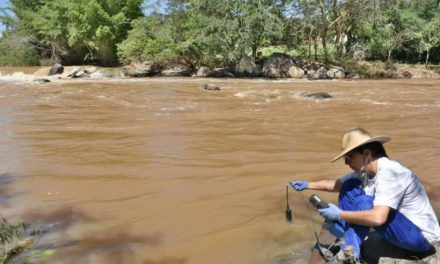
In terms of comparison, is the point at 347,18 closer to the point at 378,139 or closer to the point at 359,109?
the point at 359,109

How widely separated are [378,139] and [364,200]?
1.53ft

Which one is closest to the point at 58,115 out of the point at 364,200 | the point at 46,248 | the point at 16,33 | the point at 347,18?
the point at 46,248

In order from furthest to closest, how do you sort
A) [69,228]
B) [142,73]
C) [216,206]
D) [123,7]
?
[123,7] < [142,73] < [216,206] < [69,228]

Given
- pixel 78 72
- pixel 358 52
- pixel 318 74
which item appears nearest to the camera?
pixel 318 74

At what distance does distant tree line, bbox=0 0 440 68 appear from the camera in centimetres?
2700

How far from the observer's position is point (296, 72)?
87.7 feet

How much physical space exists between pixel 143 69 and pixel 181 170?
23.2 m

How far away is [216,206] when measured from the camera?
5.23 meters

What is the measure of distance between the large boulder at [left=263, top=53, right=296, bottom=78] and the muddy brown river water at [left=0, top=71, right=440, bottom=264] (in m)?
13.4

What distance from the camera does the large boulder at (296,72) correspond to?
26.6 m

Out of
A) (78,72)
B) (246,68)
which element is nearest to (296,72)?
(246,68)

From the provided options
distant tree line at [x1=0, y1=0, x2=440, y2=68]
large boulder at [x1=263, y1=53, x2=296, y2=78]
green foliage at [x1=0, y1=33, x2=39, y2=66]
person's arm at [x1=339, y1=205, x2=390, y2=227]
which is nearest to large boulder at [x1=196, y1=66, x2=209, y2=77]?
distant tree line at [x1=0, y1=0, x2=440, y2=68]

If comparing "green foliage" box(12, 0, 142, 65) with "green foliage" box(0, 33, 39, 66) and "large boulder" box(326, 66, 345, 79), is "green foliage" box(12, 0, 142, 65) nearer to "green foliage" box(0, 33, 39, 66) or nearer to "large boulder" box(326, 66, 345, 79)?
"green foliage" box(0, 33, 39, 66)

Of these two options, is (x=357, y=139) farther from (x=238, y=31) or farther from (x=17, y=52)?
(x=17, y=52)
